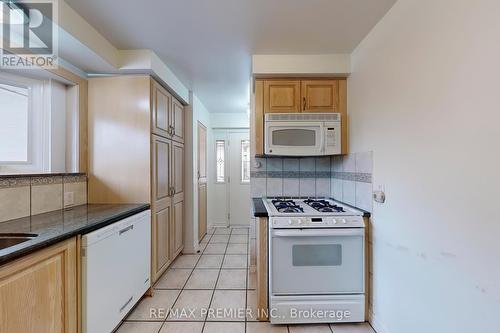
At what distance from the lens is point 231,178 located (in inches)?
202

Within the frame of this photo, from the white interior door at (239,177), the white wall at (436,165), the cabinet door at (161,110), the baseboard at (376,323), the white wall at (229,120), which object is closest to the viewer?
the white wall at (436,165)

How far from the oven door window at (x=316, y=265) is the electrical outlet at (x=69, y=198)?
1.73m

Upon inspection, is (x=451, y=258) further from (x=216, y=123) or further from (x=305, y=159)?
(x=216, y=123)

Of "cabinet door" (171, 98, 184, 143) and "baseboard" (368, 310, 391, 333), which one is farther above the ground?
"cabinet door" (171, 98, 184, 143)

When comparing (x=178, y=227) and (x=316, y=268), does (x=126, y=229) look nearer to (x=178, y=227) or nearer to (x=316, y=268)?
(x=178, y=227)

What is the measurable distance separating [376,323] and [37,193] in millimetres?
2678

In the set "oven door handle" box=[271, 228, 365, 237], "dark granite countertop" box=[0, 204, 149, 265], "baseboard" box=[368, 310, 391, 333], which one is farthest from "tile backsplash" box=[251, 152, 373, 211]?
"dark granite countertop" box=[0, 204, 149, 265]

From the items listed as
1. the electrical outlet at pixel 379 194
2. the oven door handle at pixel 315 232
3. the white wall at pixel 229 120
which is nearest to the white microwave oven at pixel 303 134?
the electrical outlet at pixel 379 194

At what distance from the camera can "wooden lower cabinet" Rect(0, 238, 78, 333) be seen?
1062 millimetres

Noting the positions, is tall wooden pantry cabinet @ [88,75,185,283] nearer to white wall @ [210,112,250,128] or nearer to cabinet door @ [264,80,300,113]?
cabinet door @ [264,80,300,113]

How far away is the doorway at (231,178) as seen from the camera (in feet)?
16.8

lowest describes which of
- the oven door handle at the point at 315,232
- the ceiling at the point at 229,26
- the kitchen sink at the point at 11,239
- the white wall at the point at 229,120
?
the oven door handle at the point at 315,232

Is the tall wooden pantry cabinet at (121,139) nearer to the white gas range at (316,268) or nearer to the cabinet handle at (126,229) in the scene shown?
the cabinet handle at (126,229)

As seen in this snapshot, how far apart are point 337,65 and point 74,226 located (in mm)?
2480
